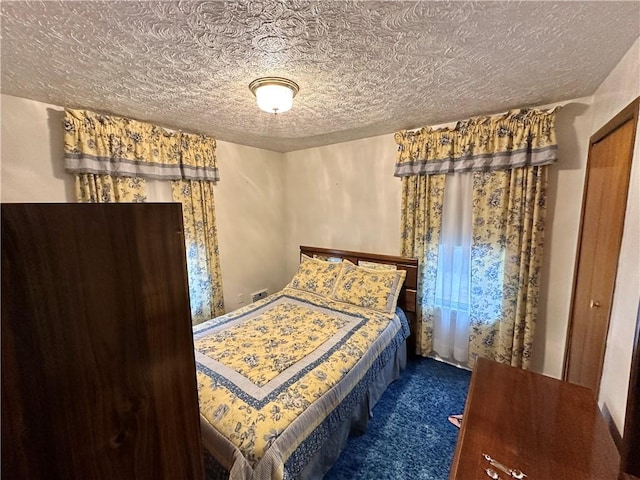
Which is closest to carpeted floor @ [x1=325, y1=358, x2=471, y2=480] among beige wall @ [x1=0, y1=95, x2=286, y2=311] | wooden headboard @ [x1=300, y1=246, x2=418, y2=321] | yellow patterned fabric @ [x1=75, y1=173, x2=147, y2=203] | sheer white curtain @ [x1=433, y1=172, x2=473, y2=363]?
sheer white curtain @ [x1=433, y1=172, x2=473, y2=363]

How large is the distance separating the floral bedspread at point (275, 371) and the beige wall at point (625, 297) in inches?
46.4

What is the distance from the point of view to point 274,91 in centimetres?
156

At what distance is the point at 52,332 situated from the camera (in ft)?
1.76

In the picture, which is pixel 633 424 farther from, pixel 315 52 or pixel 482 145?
pixel 482 145

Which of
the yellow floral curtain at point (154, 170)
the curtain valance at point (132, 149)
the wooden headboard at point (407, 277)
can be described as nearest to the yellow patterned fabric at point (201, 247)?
the yellow floral curtain at point (154, 170)

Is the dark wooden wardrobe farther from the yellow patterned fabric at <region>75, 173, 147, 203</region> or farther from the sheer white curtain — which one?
the sheer white curtain

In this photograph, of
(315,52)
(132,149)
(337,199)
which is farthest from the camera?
(337,199)

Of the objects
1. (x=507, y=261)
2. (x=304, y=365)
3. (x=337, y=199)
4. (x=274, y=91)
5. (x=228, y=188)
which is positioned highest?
(x=274, y=91)

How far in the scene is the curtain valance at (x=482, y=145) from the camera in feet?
6.38

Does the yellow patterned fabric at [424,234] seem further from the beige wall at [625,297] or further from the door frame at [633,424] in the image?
the door frame at [633,424]

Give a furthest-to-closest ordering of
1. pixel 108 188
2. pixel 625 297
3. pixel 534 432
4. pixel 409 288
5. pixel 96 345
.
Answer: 1. pixel 409 288
2. pixel 108 188
3. pixel 625 297
4. pixel 534 432
5. pixel 96 345

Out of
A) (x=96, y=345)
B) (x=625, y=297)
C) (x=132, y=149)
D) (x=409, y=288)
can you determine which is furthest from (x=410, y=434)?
(x=132, y=149)

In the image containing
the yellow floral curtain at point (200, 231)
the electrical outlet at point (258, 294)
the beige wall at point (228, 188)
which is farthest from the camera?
the electrical outlet at point (258, 294)

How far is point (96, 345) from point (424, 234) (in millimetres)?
2474
